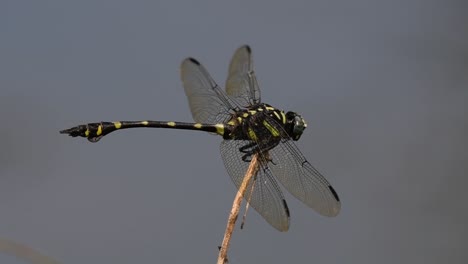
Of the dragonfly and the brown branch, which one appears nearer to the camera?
the brown branch

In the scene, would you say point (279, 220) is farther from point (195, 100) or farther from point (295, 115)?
point (195, 100)

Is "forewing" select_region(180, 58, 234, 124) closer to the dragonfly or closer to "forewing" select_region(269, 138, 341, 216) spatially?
the dragonfly

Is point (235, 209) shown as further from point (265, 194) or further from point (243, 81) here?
point (243, 81)

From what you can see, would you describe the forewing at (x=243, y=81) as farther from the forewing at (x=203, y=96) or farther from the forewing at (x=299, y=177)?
the forewing at (x=299, y=177)

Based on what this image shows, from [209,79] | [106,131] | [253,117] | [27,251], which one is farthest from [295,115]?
[27,251]

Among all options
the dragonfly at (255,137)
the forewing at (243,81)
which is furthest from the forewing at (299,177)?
the forewing at (243,81)

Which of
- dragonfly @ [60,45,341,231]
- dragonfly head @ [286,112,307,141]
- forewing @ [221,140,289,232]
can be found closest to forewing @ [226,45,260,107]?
dragonfly @ [60,45,341,231]

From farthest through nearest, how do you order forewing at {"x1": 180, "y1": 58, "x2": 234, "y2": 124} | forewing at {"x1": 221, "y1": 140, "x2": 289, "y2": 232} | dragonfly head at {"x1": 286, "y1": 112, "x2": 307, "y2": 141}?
forewing at {"x1": 180, "y1": 58, "x2": 234, "y2": 124} < dragonfly head at {"x1": 286, "y1": 112, "x2": 307, "y2": 141} < forewing at {"x1": 221, "y1": 140, "x2": 289, "y2": 232}
